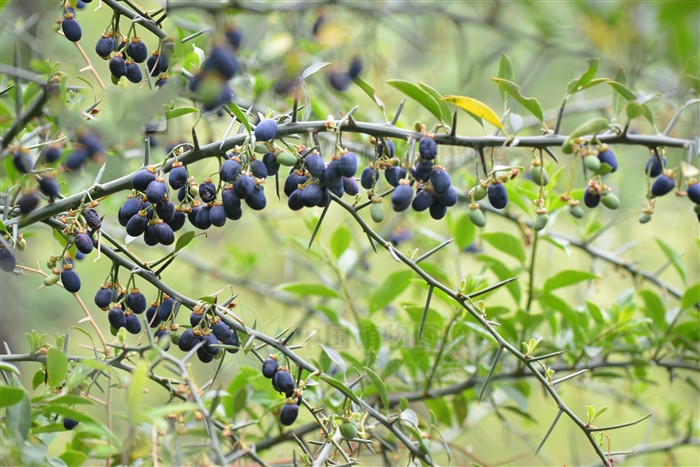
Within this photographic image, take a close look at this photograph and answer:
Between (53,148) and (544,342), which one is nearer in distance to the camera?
(53,148)

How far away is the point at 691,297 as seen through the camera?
1.82 meters

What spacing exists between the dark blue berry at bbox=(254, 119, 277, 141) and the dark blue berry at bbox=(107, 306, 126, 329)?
358 mm

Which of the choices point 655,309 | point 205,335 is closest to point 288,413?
point 205,335

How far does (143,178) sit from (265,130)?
197 mm

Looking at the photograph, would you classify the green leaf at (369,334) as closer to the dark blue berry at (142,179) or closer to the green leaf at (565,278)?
the green leaf at (565,278)

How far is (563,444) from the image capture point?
434 cm

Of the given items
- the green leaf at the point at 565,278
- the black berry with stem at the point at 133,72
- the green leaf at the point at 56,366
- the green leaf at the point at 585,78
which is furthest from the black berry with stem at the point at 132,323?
the green leaf at the point at 565,278

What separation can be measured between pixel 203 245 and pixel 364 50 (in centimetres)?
209

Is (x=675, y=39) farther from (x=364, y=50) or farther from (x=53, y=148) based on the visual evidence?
(x=364, y=50)

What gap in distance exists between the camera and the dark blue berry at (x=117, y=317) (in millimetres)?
1146

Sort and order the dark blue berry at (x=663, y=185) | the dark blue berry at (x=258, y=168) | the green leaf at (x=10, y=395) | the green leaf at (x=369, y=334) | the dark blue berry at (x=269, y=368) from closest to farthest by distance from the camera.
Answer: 1. the green leaf at (x=10, y=395)
2. the dark blue berry at (x=258, y=168)
3. the dark blue berry at (x=269, y=368)
4. the dark blue berry at (x=663, y=185)
5. the green leaf at (x=369, y=334)

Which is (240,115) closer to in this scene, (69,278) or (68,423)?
(69,278)

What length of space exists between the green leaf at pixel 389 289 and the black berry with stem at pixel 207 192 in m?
0.80

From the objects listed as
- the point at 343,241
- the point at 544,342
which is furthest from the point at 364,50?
the point at 544,342
